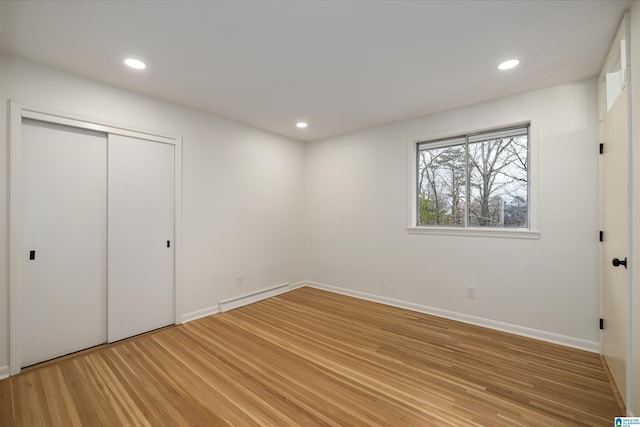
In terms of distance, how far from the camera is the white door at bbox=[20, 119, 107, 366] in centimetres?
234

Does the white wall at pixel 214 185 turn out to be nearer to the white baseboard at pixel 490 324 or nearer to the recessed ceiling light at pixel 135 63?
the recessed ceiling light at pixel 135 63

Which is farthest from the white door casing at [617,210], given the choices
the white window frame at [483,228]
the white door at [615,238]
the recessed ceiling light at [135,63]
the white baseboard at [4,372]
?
the white baseboard at [4,372]

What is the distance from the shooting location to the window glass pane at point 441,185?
353cm

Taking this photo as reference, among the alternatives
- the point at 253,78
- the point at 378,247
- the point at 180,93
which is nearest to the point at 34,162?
the point at 180,93

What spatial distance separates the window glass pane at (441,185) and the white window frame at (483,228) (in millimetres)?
100

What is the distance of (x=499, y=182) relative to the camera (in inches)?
127

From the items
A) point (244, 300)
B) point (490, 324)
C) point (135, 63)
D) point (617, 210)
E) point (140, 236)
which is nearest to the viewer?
point (617, 210)

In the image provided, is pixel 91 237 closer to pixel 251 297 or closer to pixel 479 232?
→ pixel 251 297

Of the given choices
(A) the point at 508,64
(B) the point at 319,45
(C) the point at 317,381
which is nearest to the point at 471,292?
(C) the point at 317,381

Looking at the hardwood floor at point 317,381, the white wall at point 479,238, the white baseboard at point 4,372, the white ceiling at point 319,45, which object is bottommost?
the hardwood floor at point 317,381

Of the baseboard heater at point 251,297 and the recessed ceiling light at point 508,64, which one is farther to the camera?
the baseboard heater at point 251,297

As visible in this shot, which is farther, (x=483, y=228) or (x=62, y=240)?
(x=483, y=228)

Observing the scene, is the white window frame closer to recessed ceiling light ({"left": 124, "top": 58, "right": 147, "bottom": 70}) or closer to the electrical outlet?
the electrical outlet

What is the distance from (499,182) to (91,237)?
4.50 metres
